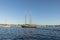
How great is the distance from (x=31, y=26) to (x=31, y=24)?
522 centimetres

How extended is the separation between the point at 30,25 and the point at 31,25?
134cm

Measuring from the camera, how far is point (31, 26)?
7677 inches

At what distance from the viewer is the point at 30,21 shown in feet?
597

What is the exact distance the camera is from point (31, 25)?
634ft

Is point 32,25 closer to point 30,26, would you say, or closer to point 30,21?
point 30,26

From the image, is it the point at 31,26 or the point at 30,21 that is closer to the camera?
the point at 30,21

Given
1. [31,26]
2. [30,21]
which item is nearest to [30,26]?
[31,26]

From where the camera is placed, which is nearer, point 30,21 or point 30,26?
point 30,21

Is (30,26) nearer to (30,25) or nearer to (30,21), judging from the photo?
(30,25)

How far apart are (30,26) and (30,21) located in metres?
14.8

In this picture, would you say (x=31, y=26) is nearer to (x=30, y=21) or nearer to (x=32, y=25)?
(x=32, y=25)

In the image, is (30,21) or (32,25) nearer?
(30,21)

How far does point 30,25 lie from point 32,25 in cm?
373

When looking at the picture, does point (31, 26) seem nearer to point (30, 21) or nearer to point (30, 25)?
point (30, 25)
